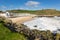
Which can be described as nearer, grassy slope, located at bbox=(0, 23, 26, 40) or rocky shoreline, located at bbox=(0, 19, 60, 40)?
grassy slope, located at bbox=(0, 23, 26, 40)

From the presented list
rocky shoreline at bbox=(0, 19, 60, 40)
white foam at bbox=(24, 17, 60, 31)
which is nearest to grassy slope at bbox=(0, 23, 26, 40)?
rocky shoreline at bbox=(0, 19, 60, 40)

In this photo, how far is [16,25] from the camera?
14.5m

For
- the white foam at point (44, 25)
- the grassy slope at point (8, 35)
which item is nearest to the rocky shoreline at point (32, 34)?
the grassy slope at point (8, 35)

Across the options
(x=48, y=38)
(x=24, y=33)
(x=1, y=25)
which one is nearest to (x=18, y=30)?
(x=24, y=33)

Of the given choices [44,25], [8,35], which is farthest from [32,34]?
[44,25]

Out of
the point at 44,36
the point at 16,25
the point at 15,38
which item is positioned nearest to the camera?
the point at 15,38

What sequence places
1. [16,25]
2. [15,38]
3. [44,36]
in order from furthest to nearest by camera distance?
[16,25]
[44,36]
[15,38]

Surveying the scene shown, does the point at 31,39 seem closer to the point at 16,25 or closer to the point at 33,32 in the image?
the point at 33,32

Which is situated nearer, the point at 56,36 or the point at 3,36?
the point at 3,36

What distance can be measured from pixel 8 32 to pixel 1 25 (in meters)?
1.28

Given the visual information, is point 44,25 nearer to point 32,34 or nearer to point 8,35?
point 32,34

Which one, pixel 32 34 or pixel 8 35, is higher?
pixel 8 35

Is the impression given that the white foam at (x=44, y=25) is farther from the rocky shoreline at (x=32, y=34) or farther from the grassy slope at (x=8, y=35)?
the grassy slope at (x=8, y=35)

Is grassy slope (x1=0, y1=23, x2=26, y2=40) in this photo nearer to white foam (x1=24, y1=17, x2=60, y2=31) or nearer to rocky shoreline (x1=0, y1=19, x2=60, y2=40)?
rocky shoreline (x1=0, y1=19, x2=60, y2=40)
